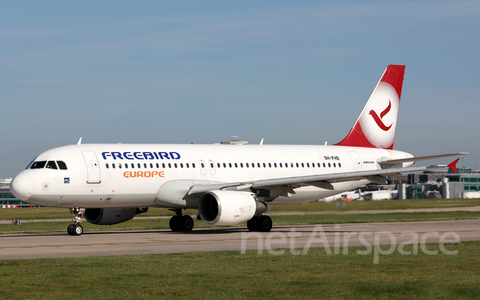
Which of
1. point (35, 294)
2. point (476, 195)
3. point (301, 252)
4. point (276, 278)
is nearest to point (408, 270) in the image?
point (276, 278)

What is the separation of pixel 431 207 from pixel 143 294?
52.0m

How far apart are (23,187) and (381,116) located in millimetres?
21724

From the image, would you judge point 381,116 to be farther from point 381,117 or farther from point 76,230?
point 76,230

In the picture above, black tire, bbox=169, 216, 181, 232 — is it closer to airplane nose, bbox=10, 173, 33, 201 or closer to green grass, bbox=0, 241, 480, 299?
airplane nose, bbox=10, 173, 33, 201

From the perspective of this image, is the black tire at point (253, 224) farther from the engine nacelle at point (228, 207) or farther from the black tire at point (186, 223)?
the black tire at point (186, 223)

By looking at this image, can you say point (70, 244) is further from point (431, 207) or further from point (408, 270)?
point (431, 207)

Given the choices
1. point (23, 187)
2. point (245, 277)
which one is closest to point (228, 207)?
point (23, 187)

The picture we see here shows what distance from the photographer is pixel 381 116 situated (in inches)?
1496

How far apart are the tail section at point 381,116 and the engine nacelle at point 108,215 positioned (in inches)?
546

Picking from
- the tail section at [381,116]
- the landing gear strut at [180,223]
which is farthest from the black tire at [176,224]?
the tail section at [381,116]

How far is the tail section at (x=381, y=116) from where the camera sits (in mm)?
37656

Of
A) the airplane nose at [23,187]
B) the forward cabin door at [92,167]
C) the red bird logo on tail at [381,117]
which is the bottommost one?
the airplane nose at [23,187]

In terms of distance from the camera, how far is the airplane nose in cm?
2538

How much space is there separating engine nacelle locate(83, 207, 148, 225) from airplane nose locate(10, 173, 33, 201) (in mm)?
4869
